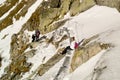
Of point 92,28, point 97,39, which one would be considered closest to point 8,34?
point 92,28

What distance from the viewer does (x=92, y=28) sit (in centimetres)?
3269

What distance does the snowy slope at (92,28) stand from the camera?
69.5 feet

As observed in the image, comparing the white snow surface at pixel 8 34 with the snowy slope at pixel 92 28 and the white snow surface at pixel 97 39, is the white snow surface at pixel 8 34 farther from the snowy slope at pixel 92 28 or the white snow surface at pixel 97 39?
the snowy slope at pixel 92 28

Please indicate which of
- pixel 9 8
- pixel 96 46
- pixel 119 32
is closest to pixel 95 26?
pixel 119 32

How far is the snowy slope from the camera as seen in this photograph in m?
21.2

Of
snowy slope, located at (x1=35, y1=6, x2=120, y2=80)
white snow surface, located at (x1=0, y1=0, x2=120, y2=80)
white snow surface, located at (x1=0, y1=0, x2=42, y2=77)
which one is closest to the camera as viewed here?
white snow surface, located at (x1=0, y1=0, x2=120, y2=80)

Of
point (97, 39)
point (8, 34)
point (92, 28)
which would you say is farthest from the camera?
point (8, 34)

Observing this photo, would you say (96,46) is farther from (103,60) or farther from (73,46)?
(73,46)

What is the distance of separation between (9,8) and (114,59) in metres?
57.8

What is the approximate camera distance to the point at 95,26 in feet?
108

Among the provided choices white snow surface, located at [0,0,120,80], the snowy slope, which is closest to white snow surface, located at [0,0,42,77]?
white snow surface, located at [0,0,120,80]

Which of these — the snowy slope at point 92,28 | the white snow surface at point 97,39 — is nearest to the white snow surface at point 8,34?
the white snow surface at point 97,39

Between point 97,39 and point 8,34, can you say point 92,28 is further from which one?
point 8,34

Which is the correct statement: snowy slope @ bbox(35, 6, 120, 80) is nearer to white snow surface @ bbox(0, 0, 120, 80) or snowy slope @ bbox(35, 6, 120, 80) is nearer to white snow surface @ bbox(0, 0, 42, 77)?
white snow surface @ bbox(0, 0, 120, 80)
